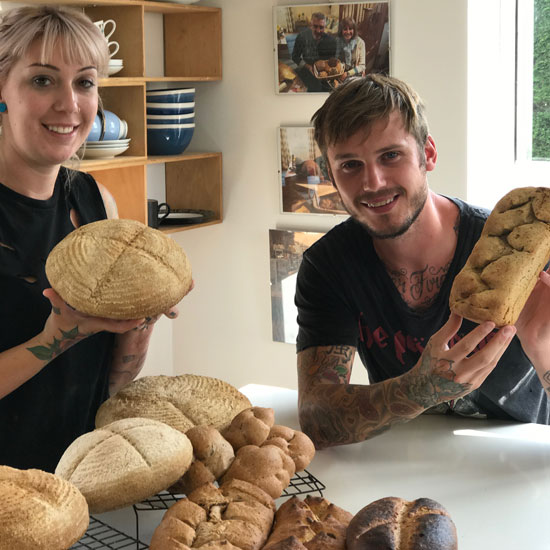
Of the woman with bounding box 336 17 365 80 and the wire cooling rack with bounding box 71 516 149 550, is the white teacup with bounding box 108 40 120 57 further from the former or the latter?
the wire cooling rack with bounding box 71 516 149 550

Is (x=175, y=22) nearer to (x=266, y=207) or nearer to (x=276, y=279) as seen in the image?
(x=266, y=207)

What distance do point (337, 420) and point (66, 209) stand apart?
0.67 m

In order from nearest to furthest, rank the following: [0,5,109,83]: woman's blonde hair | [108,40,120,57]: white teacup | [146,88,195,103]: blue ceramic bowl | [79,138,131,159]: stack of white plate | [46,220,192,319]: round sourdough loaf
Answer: [46,220,192,319]: round sourdough loaf < [0,5,109,83]: woman's blonde hair < [79,138,131,159]: stack of white plate < [108,40,120,57]: white teacup < [146,88,195,103]: blue ceramic bowl

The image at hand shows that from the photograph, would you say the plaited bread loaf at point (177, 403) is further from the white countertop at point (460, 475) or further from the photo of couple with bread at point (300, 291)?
the white countertop at point (460, 475)

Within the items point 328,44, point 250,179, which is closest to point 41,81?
point 328,44

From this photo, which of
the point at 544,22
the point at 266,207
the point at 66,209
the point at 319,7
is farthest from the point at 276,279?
the point at 66,209

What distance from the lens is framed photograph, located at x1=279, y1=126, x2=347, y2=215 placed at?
10.8ft

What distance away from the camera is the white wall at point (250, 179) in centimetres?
299

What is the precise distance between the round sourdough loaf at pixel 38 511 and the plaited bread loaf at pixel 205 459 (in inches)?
7.1

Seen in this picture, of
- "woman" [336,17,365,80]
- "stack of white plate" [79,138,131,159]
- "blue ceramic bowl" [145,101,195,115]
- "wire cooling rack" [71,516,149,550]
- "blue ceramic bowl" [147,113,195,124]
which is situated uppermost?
"woman" [336,17,365,80]

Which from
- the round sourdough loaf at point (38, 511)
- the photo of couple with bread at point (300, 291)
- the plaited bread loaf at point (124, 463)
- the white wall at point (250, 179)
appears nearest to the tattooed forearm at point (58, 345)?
the photo of couple with bread at point (300, 291)

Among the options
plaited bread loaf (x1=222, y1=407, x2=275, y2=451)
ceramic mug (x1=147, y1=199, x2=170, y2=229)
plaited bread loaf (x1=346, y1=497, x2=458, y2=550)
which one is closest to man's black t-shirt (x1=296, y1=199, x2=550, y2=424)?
plaited bread loaf (x1=222, y1=407, x2=275, y2=451)

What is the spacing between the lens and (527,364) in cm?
164

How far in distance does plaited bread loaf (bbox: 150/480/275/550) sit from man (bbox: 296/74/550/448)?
459mm
